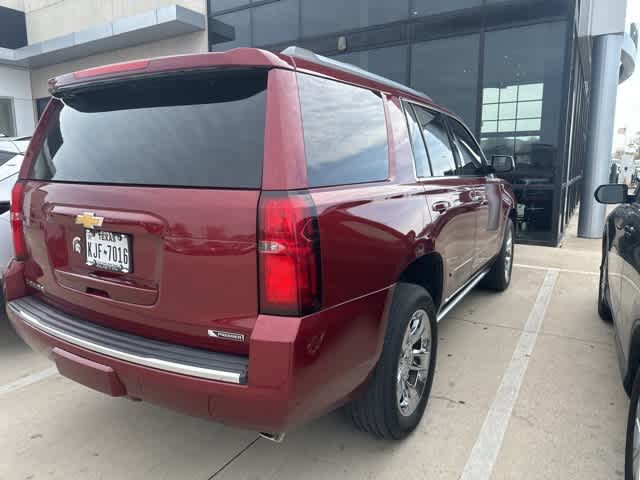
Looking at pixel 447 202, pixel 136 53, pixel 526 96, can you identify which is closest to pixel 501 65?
pixel 526 96

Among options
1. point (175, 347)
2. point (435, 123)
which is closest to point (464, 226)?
point (435, 123)

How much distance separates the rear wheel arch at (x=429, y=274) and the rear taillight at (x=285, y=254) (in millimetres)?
1051

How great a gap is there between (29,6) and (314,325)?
17246 millimetres

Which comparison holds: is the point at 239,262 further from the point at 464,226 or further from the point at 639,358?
the point at 464,226

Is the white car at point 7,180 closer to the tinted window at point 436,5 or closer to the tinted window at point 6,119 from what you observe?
the tinted window at point 436,5

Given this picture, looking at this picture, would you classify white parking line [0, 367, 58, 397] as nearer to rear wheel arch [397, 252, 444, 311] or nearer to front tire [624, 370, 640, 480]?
rear wheel arch [397, 252, 444, 311]

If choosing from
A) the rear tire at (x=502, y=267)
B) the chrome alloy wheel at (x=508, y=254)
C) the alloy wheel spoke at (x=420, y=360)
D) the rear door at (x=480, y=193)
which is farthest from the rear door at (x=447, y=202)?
the chrome alloy wheel at (x=508, y=254)

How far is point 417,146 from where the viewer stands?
2.96m

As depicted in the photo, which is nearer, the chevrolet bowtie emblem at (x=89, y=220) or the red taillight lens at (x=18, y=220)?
the chevrolet bowtie emblem at (x=89, y=220)

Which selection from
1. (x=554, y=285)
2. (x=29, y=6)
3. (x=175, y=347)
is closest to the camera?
(x=175, y=347)

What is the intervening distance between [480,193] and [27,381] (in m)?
3.73

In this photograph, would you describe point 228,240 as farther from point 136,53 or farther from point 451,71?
point 136,53

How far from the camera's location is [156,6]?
11.8 meters

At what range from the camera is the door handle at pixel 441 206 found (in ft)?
9.50
